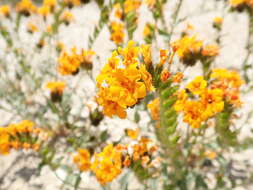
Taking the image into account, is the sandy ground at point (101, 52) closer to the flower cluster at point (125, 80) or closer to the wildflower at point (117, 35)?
the wildflower at point (117, 35)

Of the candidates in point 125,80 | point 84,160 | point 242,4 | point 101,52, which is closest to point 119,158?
point 84,160

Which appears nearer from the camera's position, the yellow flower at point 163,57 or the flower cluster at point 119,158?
the yellow flower at point 163,57

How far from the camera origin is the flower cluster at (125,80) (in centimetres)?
116

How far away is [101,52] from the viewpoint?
5.04m

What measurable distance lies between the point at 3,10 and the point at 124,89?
372 centimetres

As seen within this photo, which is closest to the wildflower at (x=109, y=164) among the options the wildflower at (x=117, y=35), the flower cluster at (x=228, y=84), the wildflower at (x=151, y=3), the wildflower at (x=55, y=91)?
the flower cluster at (x=228, y=84)

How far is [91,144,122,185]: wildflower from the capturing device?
185 cm

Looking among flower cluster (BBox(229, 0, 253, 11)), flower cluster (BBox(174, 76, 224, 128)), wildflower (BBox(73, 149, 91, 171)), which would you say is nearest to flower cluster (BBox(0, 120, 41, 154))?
wildflower (BBox(73, 149, 91, 171))

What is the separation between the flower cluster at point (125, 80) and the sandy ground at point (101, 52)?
0.61 metres

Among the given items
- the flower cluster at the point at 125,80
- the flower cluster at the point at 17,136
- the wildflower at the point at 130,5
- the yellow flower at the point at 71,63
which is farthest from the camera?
the wildflower at the point at 130,5

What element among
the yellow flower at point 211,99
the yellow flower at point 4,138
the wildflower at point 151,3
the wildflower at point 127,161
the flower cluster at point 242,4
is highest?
the flower cluster at point 242,4

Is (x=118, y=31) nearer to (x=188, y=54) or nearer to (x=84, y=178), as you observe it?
(x=188, y=54)

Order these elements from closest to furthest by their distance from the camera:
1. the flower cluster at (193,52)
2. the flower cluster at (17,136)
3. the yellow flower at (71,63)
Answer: the flower cluster at (193,52) → the flower cluster at (17,136) → the yellow flower at (71,63)

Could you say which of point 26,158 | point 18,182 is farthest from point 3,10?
point 18,182
